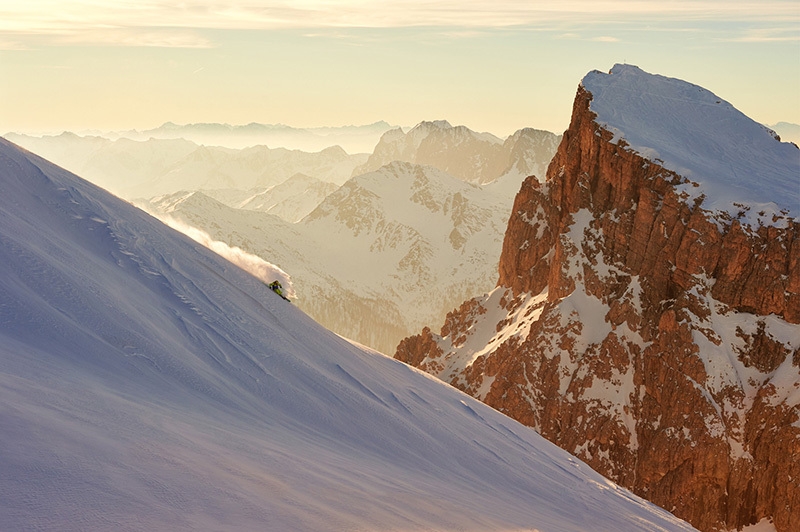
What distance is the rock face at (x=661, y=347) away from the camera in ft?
325

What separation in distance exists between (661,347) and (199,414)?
9694 centimetres

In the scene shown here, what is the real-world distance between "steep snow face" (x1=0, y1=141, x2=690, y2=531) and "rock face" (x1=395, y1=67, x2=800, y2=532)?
72069 mm

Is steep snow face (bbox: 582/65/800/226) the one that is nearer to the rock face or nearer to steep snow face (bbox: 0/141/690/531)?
the rock face

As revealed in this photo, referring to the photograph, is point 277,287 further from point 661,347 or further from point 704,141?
point 704,141

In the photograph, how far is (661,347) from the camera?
107562 mm

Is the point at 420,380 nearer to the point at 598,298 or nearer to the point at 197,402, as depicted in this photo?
the point at 197,402

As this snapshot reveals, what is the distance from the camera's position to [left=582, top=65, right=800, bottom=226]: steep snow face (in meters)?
112

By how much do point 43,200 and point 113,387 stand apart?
9498 mm

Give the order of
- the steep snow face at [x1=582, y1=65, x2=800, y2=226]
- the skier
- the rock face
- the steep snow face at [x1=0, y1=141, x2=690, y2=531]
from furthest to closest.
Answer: the steep snow face at [x1=582, y1=65, x2=800, y2=226] < the rock face < the skier < the steep snow face at [x1=0, y1=141, x2=690, y2=531]

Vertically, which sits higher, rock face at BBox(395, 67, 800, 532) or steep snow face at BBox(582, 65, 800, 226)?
steep snow face at BBox(582, 65, 800, 226)

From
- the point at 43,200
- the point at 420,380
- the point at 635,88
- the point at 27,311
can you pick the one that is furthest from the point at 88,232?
the point at 635,88

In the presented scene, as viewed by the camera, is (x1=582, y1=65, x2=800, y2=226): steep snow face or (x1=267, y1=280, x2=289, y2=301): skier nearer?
(x1=267, y1=280, x2=289, y2=301): skier

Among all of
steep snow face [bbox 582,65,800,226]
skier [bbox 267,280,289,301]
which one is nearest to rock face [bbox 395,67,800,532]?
steep snow face [bbox 582,65,800,226]

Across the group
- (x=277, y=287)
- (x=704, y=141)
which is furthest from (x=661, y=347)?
(x=277, y=287)
